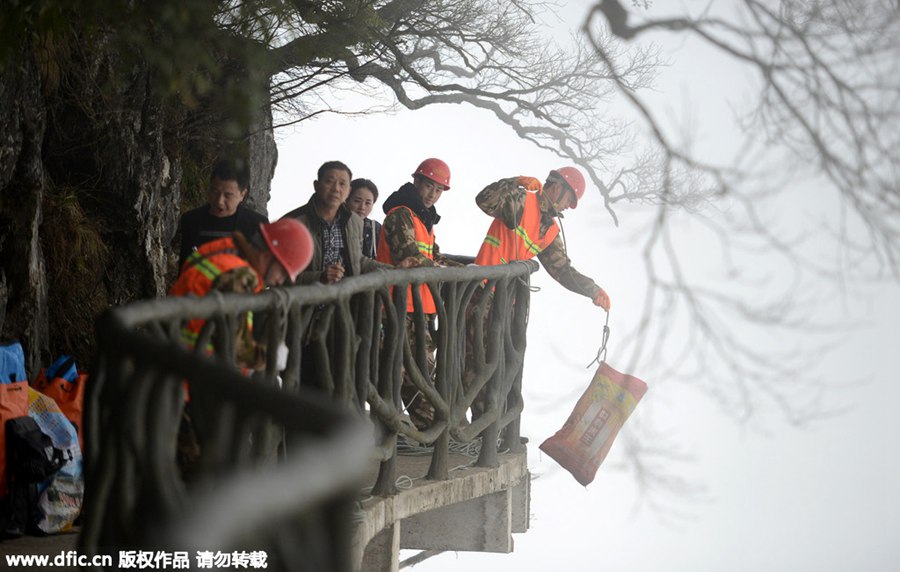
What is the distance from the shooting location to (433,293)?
19.5ft

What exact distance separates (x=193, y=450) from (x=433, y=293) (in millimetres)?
1892

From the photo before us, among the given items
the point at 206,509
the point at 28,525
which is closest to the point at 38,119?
the point at 28,525

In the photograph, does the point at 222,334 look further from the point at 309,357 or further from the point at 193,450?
the point at 309,357

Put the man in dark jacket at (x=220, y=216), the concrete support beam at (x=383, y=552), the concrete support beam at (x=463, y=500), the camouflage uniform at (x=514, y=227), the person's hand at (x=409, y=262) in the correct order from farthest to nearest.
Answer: the camouflage uniform at (x=514, y=227)
the person's hand at (x=409, y=262)
the concrete support beam at (x=383, y=552)
the concrete support beam at (x=463, y=500)
the man in dark jacket at (x=220, y=216)

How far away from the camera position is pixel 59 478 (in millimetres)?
5484

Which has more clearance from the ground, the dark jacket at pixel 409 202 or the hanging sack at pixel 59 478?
the dark jacket at pixel 409 202

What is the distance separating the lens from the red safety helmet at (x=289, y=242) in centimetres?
430

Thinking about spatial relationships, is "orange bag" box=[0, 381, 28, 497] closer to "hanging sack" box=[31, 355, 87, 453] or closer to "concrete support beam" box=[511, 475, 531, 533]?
"hanging sack" box=[31, 355, 87, 453]

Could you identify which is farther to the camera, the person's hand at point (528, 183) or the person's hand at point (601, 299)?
the person's hand at point (601, 299)

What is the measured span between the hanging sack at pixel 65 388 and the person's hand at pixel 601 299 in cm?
309

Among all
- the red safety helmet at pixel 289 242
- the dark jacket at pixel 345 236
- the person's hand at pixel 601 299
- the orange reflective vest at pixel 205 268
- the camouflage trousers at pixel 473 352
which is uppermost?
the person's hand at pixel 601 299

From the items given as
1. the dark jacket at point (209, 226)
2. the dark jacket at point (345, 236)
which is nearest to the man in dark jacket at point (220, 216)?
the dark jacket at point (209, 226)

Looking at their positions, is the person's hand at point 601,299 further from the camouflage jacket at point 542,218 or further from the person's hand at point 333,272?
the person's hand at point 333,272

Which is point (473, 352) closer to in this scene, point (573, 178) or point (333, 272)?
point (333, 272)
